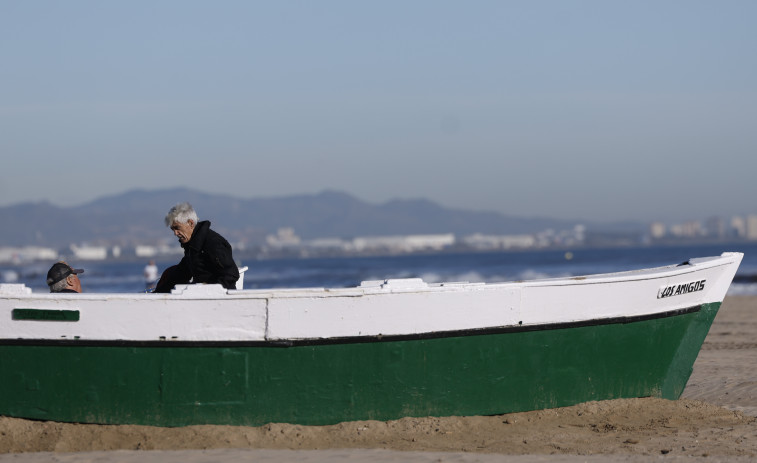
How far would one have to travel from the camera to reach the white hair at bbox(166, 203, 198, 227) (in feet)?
22.8

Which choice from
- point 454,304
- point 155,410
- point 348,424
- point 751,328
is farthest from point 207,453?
point 751,328

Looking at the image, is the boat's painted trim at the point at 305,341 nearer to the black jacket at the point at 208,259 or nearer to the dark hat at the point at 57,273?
the black jacket at the point at 208,259

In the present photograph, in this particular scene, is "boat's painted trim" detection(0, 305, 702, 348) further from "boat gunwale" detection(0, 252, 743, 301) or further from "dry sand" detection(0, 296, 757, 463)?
"dry sand" detection(0, 296, 757, 463)

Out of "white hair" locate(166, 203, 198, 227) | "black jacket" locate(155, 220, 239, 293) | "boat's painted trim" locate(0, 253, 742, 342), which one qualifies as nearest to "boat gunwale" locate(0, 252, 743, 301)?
"boat's painted trim" locate(0, 253, 742, 342)

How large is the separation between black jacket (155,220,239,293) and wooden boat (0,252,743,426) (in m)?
0.36

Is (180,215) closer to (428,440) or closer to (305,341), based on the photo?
(305,341)

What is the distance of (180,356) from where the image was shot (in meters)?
6.55

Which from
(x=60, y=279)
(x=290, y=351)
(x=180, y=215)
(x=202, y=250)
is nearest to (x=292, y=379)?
(x=290, y=351)

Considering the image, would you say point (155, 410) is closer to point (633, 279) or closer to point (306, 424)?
point (306, 424)

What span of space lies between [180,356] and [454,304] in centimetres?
201

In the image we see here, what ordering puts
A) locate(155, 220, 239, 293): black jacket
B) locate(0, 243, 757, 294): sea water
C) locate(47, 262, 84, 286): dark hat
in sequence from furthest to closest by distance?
locate(0, 243, 757, 294): sea water, locate(47, 262, 84, 286): dark hat, locate(155, 220, 239, 293): black jacket

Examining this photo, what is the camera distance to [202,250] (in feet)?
22.7

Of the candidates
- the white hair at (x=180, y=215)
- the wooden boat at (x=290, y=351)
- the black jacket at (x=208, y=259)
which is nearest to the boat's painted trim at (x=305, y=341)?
the wooden boat at (x=290, y=351)

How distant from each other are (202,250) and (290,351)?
1.04 m
